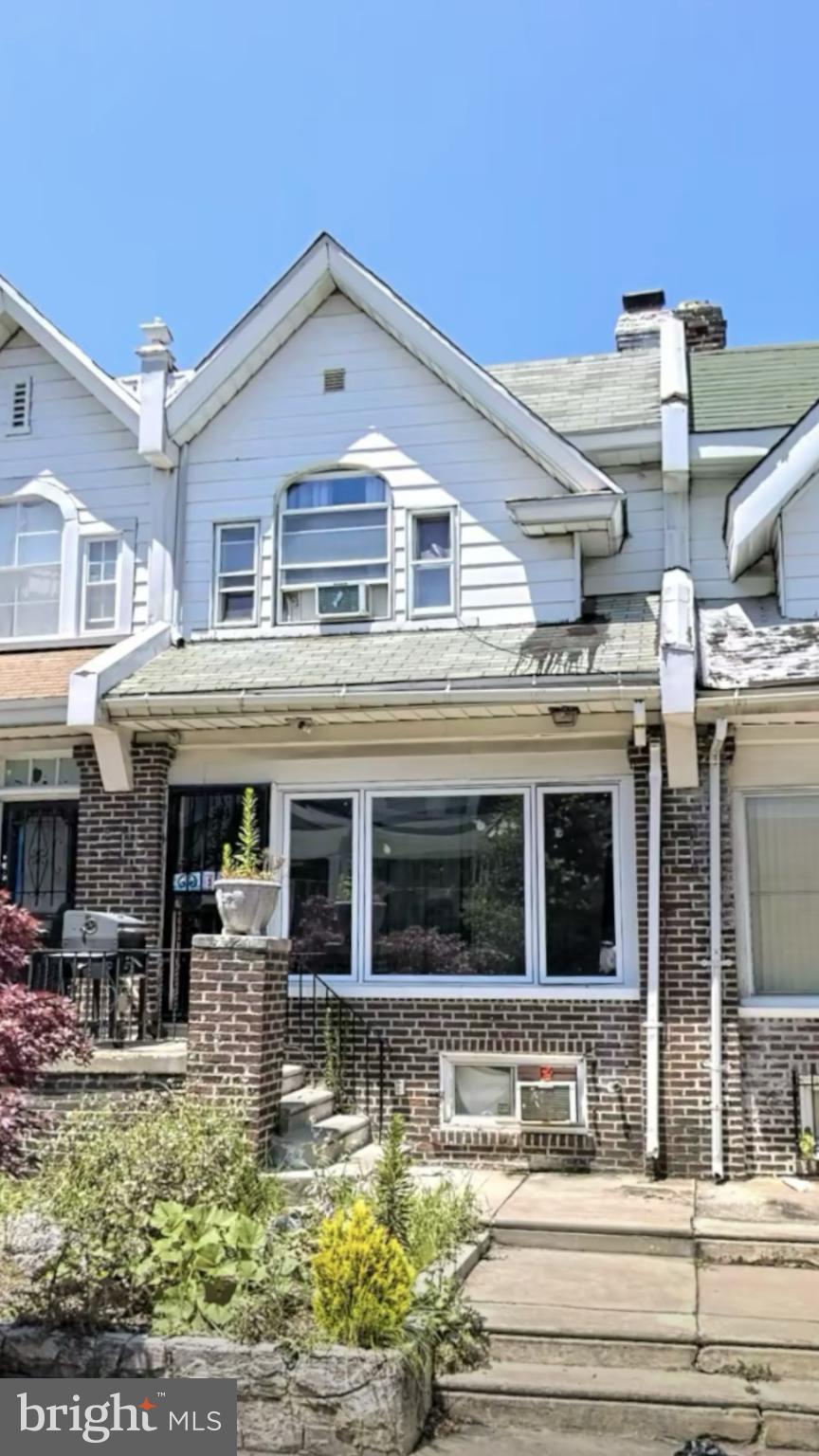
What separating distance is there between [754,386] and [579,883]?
18.6ft

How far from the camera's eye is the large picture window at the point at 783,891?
9.46 m

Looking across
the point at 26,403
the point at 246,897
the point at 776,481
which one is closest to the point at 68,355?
the point at 26,403

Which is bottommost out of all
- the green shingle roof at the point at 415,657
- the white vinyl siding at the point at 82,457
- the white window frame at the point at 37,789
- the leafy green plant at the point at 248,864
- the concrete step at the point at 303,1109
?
the concrete step at the point at 303,1109

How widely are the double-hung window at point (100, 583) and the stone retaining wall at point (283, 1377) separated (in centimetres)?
718

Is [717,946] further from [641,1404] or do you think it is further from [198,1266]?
[198,1266]

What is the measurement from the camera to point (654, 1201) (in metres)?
7.97

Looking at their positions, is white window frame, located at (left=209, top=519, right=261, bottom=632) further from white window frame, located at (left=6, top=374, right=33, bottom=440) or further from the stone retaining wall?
the stone retaining wall

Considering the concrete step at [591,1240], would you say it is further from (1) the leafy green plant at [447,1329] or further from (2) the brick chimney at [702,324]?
(2) the brick chimney at [702,324]

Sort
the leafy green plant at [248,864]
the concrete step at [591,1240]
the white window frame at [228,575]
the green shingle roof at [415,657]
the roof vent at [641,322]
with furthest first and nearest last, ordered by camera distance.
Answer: the roof vent at [641,322], the white window frame at [228,575], the green shingle roof at [415,657], the leafy green plant at [248,864], the concrete step at [591,1240]

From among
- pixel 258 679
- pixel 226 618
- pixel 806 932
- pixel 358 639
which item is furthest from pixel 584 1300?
pixel 226 618

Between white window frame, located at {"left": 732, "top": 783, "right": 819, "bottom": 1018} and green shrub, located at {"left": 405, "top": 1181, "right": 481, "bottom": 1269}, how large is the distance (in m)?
2.84

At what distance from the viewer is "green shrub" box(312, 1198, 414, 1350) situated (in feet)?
17.0

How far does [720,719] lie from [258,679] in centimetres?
354

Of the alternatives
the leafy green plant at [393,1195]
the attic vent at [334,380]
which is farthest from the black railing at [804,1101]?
the attic vent at [334,380]
